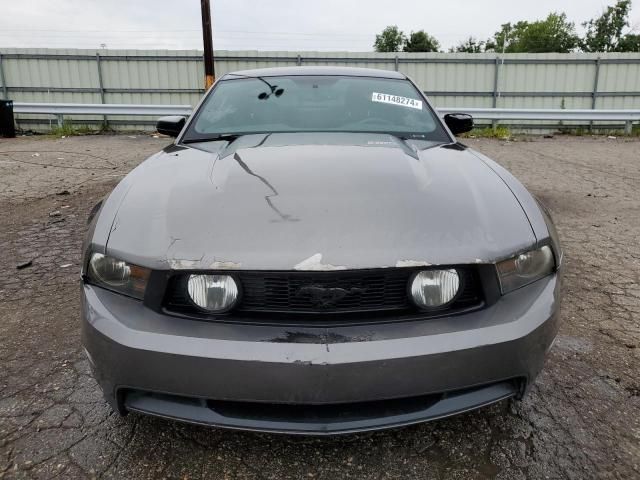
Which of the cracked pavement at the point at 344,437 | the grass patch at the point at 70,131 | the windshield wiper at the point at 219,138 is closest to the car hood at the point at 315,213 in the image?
the windshield wiper at the point at 219,138

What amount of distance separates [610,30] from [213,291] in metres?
68.5

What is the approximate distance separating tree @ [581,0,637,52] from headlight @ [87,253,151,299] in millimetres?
64646

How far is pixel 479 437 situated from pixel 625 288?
6.33 feet

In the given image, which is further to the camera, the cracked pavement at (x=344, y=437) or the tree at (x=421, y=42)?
the tree at (x=421, y=42)

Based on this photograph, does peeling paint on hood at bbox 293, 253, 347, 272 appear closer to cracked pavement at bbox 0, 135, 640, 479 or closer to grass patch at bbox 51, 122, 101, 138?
cracked pavement at bbox 0, 135, 640, 479

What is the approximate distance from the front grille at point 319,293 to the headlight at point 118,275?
92mm

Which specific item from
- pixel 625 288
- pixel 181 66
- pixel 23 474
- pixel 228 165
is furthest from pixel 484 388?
pixel 181 66

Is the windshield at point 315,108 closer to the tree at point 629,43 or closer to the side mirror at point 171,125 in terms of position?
the side mirror at point 171,125

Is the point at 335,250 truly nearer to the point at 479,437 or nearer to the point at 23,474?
the point at 479,437

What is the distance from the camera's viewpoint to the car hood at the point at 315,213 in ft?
4.90

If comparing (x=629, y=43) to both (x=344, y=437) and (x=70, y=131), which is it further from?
(x=344, y=437)

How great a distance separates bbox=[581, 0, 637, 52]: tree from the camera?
181ft

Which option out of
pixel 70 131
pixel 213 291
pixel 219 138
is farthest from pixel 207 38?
pixel 213 291

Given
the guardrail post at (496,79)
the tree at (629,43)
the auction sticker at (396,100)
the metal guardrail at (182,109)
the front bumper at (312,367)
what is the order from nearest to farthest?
the front bumper at (312,367) < the auction sticker at (396,100) < the metal guardrail at (182,109) < the guardrail post at (496,79) < the tree at (629,43)
